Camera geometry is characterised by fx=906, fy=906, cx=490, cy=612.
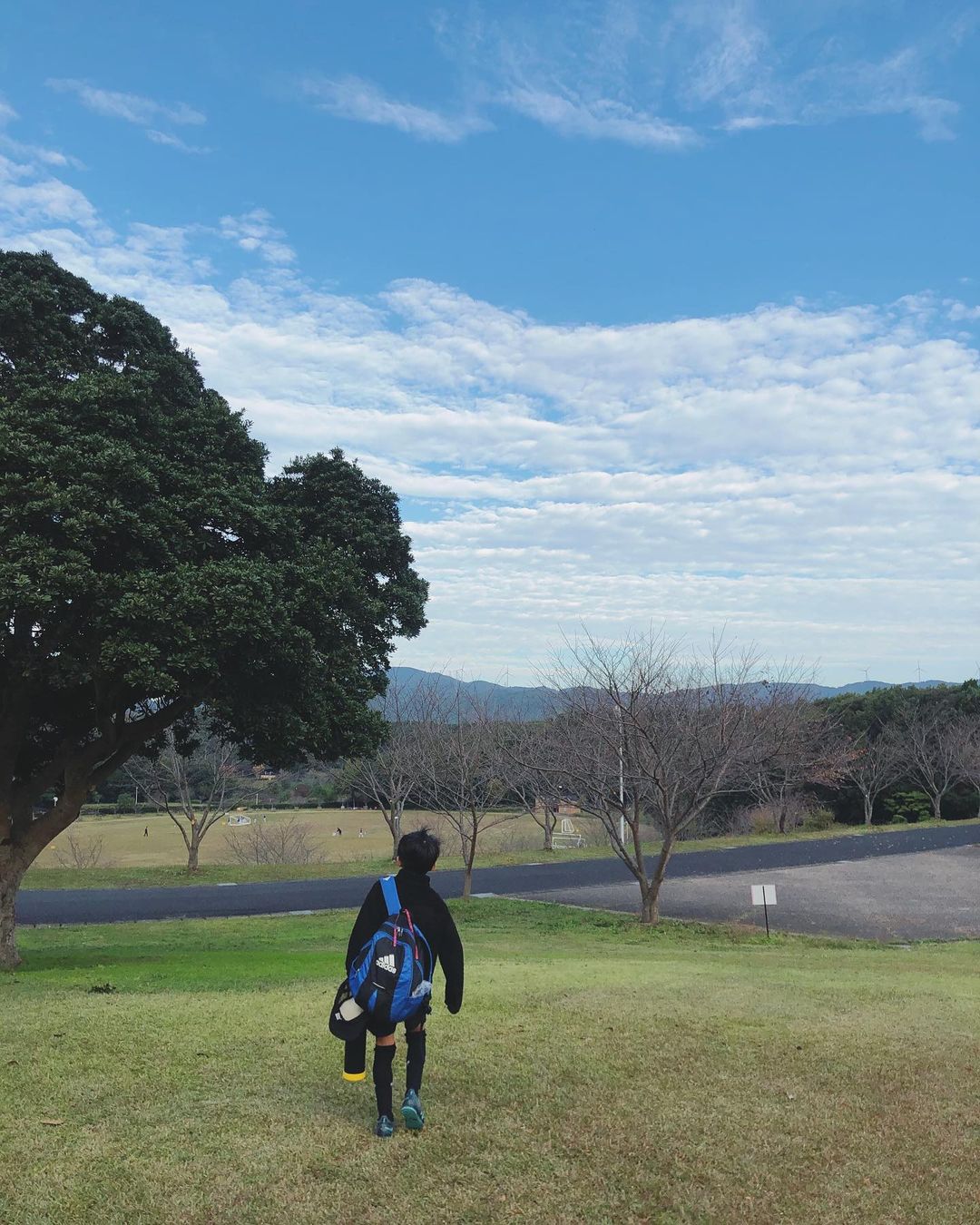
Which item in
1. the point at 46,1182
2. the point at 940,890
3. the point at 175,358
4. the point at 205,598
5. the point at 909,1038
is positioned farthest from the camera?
the point at 940,890

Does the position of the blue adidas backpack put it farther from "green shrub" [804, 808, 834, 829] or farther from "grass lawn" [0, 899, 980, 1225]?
"green shrub" [804, 808, 834, 829]

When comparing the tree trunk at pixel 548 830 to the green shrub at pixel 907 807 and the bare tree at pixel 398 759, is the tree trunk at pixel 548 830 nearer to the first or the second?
the bare tree at pixel 398 759

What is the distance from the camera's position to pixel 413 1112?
441cm

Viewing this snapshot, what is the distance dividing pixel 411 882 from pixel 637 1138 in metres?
1.65

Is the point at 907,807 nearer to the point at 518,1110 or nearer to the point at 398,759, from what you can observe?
the point at 398,759

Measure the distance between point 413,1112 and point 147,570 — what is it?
6.98 metres

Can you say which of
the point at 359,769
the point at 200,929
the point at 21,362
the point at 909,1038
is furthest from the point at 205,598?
the point at 359,769

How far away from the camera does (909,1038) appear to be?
21.2ft

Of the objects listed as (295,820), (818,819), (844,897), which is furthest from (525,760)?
(818,819)

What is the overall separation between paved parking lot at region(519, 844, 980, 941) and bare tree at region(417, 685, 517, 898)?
9.93ft

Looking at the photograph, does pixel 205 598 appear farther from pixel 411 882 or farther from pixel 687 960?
pixel 687 960

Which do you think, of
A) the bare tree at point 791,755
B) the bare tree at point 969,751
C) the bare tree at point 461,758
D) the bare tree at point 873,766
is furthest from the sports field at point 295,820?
the bare tree at point 969,751

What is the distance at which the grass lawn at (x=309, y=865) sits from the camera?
Answer: 28094mm

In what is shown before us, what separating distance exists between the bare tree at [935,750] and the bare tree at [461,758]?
979 inches
